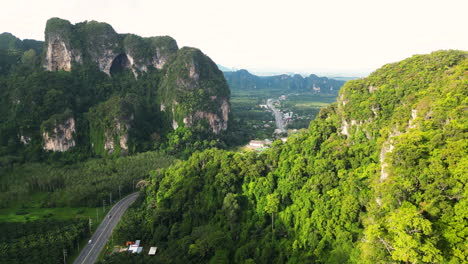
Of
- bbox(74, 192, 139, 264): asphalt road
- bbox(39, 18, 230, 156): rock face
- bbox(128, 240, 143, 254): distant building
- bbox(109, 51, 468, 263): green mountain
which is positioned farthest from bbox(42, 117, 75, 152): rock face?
bbox(128, 240, 143, 254): distant building

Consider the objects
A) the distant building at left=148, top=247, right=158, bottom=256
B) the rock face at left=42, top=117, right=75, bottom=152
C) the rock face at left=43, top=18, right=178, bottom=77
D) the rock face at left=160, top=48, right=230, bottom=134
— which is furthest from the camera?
the rock face at left=43, top=18, right=178, bottom=77

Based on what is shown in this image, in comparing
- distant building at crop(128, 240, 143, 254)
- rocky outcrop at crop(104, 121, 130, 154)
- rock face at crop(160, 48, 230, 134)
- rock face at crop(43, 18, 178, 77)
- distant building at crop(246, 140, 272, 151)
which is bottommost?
distant building at crop(128, 240, 143, 254)

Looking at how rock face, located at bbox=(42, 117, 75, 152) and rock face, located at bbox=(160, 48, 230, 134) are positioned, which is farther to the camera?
rock face, located at bbox=(160, 48, 230, 134)

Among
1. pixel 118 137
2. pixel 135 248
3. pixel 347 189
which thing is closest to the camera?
pixel 347 189

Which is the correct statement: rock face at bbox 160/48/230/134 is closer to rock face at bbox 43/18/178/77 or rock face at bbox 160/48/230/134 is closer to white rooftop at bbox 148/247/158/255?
rock face at bbox 43/18/178/77

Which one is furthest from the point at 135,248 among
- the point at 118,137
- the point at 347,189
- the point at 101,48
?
the point at 101,48

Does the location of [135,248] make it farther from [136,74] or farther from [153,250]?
[136,74]
